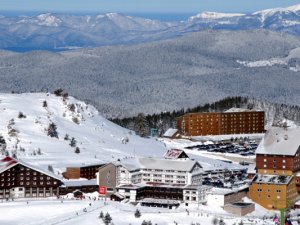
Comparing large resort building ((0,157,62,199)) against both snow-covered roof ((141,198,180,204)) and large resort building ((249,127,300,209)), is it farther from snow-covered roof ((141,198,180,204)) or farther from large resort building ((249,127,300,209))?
large resort building ((249,127,300,209))

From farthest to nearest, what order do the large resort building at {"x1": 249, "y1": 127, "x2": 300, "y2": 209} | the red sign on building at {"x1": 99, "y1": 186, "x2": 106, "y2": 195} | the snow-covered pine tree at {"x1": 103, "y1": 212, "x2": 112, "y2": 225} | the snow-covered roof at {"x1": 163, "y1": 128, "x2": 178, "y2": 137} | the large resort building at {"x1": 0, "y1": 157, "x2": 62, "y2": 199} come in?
the snow-covered roof at {"x1": 163, "y1": 128, "x2": 178, "y2": 137}
the large resort building at {"x1": 249, "y1": 127, "x2": 300, "y2": 209}
the red sign on building at {"x1": 99, "y1": 186, "x2": 106, "y2": 195}
the large resort building at {"x1": 0, "y1": 157, "x2": 62, "y2": 199}
the snow-covered pine tree at {"x1": 103, "y1": 212, "x2": 112, "y2": 225}

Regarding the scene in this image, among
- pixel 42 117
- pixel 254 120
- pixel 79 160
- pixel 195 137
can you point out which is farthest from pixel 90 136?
pixel 254 120

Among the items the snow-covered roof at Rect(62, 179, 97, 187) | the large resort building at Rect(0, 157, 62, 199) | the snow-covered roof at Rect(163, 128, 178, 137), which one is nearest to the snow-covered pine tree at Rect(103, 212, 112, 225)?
the large resort building at Rect(0, 157, 62, 199)

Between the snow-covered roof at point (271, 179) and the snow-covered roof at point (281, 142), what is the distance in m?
3.05

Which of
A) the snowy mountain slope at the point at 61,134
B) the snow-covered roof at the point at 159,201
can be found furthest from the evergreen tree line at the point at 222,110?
the snow-covered roof at the point at 159,201

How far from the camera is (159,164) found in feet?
276

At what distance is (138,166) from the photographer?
276ft

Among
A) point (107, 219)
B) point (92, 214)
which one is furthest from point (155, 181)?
point (107, 219)

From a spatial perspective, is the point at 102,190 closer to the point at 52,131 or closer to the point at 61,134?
the point at 52,131

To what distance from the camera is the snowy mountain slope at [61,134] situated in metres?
91.6

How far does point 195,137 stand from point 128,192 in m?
55.0

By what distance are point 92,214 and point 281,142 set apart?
2316 cm

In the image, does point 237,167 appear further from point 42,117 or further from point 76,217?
point 76,217

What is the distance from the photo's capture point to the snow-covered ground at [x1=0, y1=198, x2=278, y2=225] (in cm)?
7000
